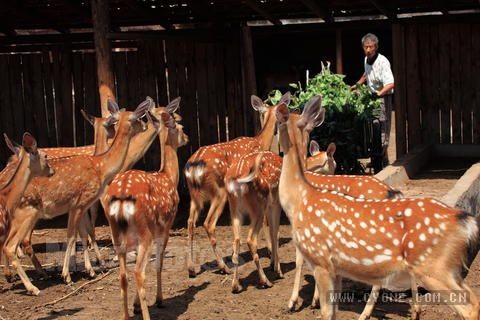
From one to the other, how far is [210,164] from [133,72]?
14.5 feet

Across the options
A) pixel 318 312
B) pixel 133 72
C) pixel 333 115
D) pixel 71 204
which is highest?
pixel 133 72

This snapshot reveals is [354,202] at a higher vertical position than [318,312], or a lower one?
higher

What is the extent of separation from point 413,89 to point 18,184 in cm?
753

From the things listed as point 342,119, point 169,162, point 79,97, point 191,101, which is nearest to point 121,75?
point 79,97

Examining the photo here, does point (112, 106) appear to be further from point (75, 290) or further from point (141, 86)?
point (141, 86)

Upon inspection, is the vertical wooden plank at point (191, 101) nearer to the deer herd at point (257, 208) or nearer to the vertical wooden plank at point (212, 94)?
the vertical wooden plank at point (212, 94)

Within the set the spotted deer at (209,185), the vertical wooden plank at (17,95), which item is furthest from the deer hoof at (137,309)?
the vertical wooden plank at (17,95)

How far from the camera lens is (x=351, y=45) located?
61.8ft

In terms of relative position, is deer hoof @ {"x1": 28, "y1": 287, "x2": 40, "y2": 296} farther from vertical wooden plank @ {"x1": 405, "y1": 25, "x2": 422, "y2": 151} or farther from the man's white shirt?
vertical wooden plank @ {"x1": 405, "y1": 25, "x2": 422, "y2": 151}

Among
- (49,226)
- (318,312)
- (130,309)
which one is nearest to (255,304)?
(318,312)

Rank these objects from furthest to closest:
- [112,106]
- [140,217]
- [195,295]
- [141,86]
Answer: [141,86], [112,106], [195,295], [140,217]

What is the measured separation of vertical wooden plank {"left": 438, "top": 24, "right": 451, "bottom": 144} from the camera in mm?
12797

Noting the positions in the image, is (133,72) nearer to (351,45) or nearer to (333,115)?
(333,115)

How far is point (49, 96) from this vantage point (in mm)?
13016
